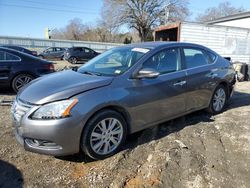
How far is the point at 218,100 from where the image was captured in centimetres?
532

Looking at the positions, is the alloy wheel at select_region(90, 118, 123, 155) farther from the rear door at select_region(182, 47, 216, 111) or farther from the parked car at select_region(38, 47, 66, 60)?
the parked car at select_region(38, 47, 66, 60)

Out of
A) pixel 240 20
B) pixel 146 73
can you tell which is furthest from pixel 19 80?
pixel 240 20

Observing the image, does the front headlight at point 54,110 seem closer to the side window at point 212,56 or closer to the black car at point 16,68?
the side window at point 212,56

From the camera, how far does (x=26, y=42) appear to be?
2934 cm

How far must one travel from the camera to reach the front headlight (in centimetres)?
294

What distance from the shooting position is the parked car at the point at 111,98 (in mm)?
2979

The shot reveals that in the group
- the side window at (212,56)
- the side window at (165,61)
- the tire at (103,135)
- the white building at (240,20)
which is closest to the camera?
the tire at (103,135)

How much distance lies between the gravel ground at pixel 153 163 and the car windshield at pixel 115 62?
1171 millimetres

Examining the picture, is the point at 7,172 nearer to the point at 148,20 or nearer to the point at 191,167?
the point at 191,167

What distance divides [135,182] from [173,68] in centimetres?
213

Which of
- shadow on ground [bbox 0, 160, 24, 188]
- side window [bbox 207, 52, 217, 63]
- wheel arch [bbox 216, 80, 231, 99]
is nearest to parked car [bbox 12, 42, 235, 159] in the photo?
side window [bbox 207, 52, 217, 63]

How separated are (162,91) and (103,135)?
48.8 inches

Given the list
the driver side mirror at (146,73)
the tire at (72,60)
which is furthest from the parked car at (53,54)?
the driver side mirror at (146,73)

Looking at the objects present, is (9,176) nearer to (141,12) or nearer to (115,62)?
(115,62)
